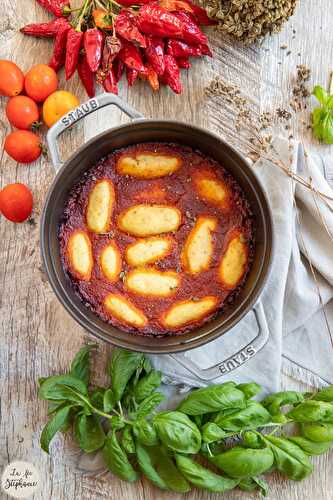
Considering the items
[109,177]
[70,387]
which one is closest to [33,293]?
[70,387]

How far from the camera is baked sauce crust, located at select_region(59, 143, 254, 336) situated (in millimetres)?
2285

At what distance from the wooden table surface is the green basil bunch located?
5.4 inches

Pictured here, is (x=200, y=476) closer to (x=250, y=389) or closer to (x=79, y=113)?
(x=250, y=389)

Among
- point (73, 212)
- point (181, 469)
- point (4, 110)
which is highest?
point (4, 110)

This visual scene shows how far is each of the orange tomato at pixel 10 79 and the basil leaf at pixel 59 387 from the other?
3.83ft

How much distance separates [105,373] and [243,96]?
1304mm

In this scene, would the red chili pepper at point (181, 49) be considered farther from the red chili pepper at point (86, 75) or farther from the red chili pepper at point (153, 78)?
the red chili pepper at point (86, 75)

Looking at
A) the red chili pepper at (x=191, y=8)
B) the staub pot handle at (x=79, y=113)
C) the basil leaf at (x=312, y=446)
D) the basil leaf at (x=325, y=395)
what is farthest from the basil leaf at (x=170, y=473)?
the red chili pepper at (x=191, y=8)

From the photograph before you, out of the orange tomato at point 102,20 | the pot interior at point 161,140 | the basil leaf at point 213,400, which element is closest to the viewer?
the pot interior at point 161,140

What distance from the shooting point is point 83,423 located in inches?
92.4

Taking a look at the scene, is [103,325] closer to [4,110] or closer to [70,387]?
[70,387]

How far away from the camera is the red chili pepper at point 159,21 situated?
7.89ft

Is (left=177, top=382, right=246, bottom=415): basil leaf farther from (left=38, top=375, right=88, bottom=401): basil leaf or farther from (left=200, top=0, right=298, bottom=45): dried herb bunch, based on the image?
(left=200, top=0, right=298, bottom=45): dried herb bunch

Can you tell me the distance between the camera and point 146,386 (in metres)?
2.33
